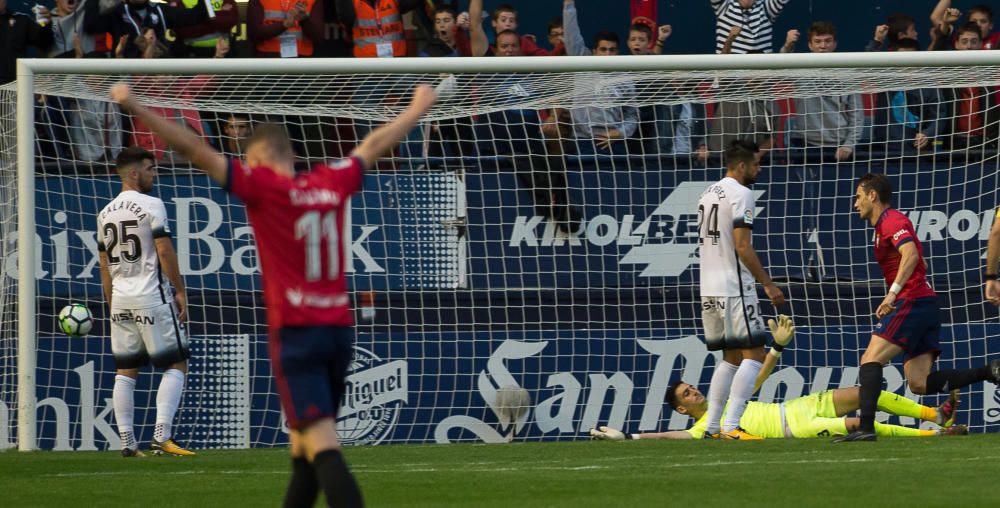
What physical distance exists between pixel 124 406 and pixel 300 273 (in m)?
5.22

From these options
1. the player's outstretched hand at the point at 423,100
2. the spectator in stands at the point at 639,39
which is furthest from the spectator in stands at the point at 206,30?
the player's outstretched hand at the point at 423,100

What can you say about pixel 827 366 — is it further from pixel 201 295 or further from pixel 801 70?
pixel 201 295

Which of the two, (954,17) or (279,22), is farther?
(954,17)

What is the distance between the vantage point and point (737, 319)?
10703mm

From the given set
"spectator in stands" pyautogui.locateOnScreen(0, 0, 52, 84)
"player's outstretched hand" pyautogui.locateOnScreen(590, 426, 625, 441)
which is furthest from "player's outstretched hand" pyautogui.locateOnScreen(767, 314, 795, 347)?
"spectator in stands" pyautogui.locateOnScreen(0, 0, 52, 84)

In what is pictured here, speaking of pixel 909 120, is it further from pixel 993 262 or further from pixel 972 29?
pixel 993 262

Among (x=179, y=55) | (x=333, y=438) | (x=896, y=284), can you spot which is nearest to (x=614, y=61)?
(x=896, y=284)

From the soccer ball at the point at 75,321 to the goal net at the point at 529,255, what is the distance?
1.71 metres

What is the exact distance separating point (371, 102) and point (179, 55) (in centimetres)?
223

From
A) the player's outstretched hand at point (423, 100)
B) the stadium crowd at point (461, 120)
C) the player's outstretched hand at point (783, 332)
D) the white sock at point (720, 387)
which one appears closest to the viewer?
the player's outstretched hand at point (423, 100)

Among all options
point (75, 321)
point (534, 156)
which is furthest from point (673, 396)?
point (75, 321)

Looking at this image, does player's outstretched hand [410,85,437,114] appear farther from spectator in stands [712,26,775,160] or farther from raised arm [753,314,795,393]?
spectator in stands [712,26,775,160]

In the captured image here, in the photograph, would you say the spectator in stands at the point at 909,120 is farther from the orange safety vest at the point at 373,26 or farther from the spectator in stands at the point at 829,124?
the orange safety vest at the point at 373,26

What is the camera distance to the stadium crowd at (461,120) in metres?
12.6
